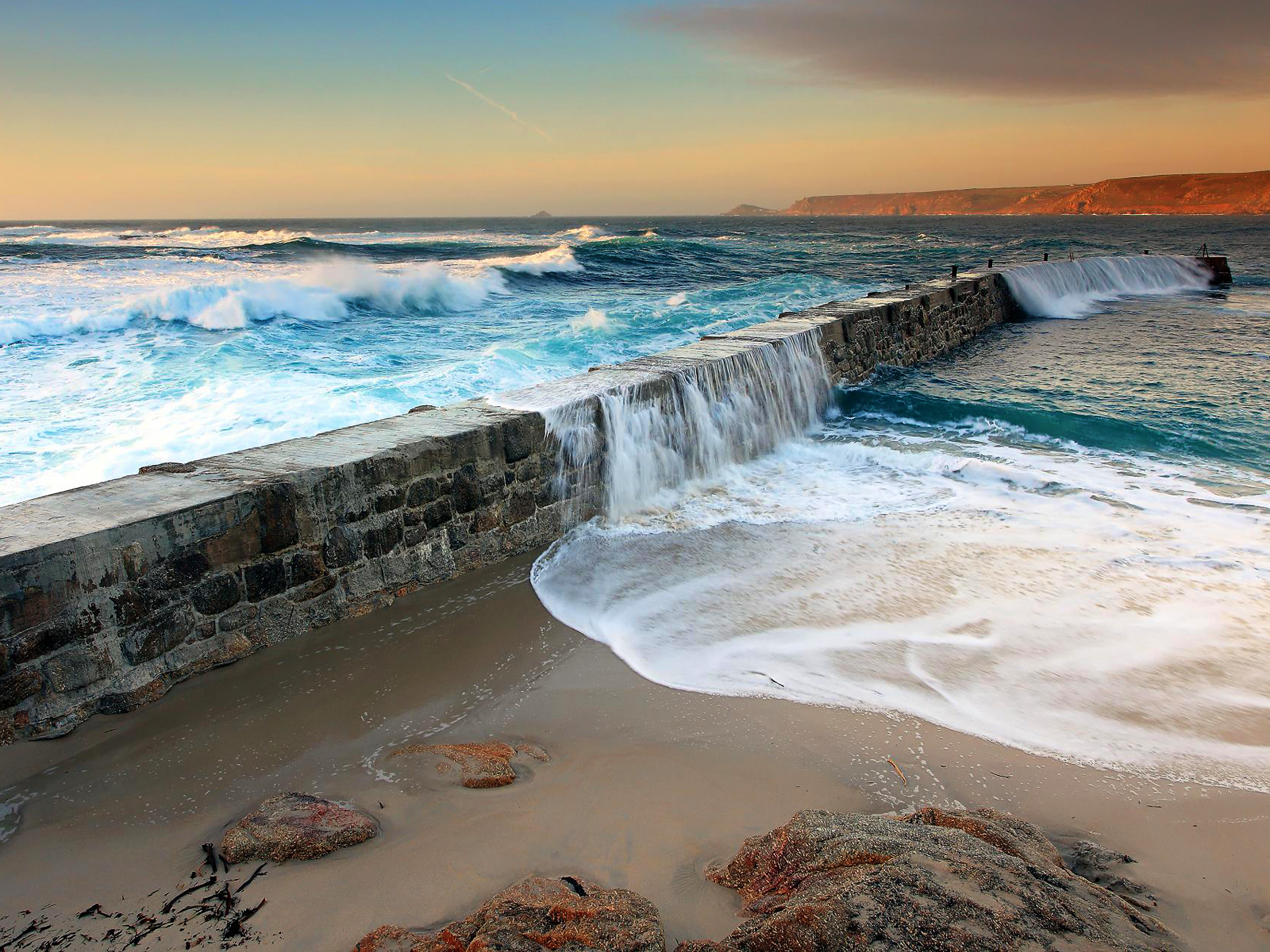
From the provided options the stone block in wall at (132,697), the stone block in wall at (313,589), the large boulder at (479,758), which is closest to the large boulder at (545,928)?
the large boulder at (479,758)

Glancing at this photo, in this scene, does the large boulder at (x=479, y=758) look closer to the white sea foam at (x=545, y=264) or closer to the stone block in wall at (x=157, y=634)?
the stone block in wall at (x=157, y=634)

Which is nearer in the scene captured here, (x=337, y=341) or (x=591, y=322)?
(x=337, y=341)

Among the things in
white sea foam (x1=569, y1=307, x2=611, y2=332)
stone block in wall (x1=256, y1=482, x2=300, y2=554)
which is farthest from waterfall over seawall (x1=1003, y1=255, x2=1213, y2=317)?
stone block in wall (x1=256, y1=482, x2=300, y2=554)

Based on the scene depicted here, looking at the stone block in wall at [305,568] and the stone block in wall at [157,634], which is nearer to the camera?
the stone block in wall at [157,634]

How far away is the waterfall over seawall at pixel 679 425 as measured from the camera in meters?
5.65

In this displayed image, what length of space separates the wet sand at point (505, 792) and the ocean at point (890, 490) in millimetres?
287

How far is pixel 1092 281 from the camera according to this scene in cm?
2002

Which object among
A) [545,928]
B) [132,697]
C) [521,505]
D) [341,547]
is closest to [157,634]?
[132,697]

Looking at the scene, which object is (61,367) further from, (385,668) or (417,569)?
(385,668)

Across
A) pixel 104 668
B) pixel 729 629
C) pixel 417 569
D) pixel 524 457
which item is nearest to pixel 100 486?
pixel 104 668

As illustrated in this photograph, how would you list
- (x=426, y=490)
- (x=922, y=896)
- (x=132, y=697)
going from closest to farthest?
(x=922, y=896)
(x=132, y=697)
(x=426, y=490)

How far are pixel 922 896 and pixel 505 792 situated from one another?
1557mm

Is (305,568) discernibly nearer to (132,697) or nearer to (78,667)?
(132,697)

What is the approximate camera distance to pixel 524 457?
519cm
